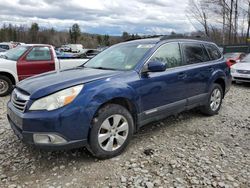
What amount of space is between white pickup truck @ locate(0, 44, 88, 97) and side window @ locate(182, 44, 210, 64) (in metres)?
4.60

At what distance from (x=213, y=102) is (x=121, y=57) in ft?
8.02

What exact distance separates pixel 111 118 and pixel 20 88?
1.32 meters

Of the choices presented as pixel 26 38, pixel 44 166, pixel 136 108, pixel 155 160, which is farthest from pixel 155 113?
pixel 26 38

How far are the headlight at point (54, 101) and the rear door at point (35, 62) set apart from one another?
4974mm

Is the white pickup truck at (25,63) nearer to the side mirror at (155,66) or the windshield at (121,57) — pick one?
the windshield at (121,57)

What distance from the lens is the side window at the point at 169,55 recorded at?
4244mm

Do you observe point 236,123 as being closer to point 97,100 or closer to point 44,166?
point 97,100

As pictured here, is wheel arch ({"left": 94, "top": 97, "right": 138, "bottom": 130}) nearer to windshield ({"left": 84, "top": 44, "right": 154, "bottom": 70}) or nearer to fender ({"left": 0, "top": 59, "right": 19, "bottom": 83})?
windshield ({"left": 84, "top": 44, "right": 154, "bottom": 70})

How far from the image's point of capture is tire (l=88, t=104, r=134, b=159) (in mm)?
3338

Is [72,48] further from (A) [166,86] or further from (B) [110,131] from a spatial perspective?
(B) [110,131]

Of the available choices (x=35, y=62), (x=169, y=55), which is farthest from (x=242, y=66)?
(x=35, y=62)

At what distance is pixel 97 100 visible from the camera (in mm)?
3271

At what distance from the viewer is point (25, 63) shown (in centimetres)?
763

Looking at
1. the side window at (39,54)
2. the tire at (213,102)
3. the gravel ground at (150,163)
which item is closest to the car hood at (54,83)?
the gravel ground at (150,163)
